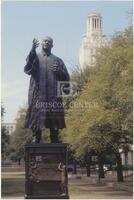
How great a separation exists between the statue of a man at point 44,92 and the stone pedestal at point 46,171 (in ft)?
1.39

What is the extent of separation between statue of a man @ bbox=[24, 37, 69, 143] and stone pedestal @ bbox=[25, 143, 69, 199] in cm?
42

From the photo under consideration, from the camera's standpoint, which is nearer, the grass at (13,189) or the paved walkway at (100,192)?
the paved walkway at (100,192)

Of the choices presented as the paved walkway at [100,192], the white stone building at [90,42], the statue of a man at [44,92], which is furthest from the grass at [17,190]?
the white stone building at [90,42]

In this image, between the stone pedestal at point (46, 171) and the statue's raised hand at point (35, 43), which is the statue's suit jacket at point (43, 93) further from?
the stone pedestal at point (46, 171)

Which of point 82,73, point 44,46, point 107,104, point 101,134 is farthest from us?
point 82,73

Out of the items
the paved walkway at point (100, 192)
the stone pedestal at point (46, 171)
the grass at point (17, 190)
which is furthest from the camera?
the grass at point (17, 190)

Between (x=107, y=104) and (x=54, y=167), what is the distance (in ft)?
32.5

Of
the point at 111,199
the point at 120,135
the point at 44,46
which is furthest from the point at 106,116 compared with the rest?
the point at 44,46

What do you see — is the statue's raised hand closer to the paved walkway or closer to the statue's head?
the statue's head

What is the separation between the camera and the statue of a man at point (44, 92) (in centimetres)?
1319

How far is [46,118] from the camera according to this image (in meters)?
13.3

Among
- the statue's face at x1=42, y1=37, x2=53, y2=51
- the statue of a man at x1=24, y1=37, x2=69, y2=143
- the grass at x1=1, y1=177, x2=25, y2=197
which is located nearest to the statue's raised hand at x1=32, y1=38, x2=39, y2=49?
the statue of a man at x1=24, y1=37, x2=69, y2=143

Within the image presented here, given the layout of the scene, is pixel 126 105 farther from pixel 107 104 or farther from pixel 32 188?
pixel 32 188

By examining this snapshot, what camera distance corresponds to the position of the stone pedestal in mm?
12703
